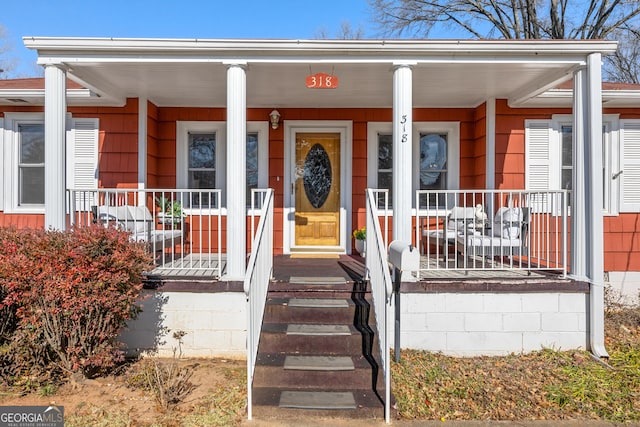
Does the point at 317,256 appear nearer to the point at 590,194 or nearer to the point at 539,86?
the point at 590,194

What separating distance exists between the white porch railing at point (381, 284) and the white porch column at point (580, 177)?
2.10 metres

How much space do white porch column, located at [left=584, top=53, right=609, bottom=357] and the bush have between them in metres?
4.30

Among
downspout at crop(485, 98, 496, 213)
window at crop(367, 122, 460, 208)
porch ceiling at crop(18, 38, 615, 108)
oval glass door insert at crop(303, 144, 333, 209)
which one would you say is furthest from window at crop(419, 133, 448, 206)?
oval glass door insert at crop(303, 144, 333, 209)

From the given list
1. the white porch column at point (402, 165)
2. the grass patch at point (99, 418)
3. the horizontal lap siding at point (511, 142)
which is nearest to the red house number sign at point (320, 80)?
the white porch column at point (402, 165)

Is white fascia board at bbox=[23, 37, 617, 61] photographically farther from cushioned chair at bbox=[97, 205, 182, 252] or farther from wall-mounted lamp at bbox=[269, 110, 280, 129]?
wall-mounted lamp at bbox=[269, 110, 280, 129]

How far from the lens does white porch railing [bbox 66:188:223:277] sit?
4393mm

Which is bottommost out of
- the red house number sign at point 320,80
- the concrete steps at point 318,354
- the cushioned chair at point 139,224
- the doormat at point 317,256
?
the concrete steps at point 318,354

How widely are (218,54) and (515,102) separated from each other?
4102 mm

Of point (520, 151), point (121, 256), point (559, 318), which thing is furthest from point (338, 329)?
point (520, 151)

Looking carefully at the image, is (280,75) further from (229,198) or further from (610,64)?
(610,64)

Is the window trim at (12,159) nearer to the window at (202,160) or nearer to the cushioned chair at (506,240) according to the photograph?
the window at (202,160)

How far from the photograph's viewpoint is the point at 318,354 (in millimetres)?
3557

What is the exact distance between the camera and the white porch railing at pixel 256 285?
302 centimetres

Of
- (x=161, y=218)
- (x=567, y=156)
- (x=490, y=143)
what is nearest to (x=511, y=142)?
(x=490, y=143)
